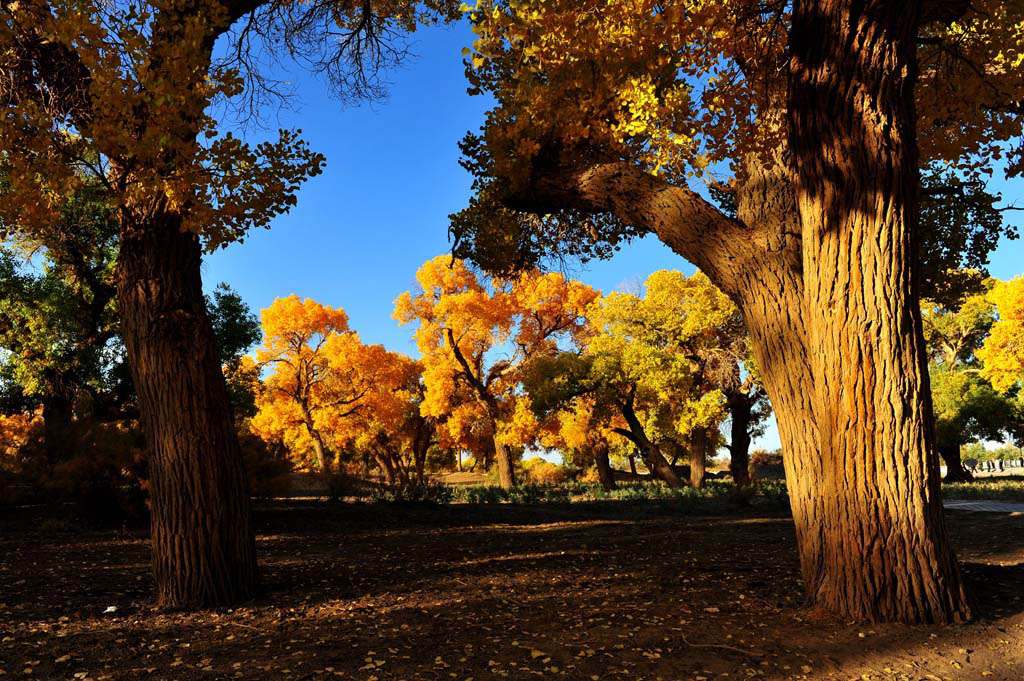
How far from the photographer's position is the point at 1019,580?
4703 millimetres

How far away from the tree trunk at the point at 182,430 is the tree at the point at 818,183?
3.24 m

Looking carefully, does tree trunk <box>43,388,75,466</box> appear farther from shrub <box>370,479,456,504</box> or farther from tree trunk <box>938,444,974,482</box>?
tree trunk <box>938,444,974,482</box>

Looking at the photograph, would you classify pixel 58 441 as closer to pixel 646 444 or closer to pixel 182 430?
pixel 182 430

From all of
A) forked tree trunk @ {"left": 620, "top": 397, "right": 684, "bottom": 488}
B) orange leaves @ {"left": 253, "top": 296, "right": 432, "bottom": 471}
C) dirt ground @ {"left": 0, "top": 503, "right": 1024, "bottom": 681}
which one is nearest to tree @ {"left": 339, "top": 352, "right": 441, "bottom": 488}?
orange leaves @ {"left": 253, "top": 296, "right": 432, "bottom": 471}

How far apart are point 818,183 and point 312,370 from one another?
24139 mm

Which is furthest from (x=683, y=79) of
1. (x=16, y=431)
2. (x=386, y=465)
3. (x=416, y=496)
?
(x=386, y=465)

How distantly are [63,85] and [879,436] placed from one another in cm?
761

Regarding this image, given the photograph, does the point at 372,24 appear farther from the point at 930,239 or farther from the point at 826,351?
the point at 930,239

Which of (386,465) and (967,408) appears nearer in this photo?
(967,408)

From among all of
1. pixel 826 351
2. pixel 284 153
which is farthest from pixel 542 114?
pixel 826 351

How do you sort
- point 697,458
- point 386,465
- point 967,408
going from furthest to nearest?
1. point 386,465
2. point 967,408
3. point 697,458

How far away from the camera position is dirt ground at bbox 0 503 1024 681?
131 inches

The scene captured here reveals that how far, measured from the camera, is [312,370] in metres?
25.8

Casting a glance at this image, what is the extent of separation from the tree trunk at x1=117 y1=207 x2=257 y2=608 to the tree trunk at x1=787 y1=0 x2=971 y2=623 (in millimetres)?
4418
